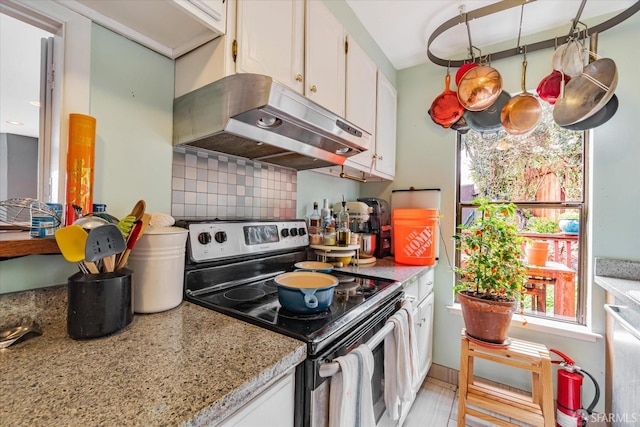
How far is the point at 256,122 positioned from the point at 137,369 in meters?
0.78

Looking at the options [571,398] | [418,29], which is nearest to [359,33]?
[418,29]

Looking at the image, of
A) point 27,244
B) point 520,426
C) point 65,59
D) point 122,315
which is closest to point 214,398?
→ point 122,315

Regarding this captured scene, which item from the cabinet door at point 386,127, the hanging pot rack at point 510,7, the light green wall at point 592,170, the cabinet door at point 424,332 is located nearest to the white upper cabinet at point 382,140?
the cabinet door at point 386,127

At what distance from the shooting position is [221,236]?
1.09 meters

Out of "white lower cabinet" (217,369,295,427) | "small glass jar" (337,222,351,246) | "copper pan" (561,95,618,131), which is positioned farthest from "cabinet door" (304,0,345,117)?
"copper pan" (561,95,618,131)

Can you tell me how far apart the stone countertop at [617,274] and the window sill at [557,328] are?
0.34 metres

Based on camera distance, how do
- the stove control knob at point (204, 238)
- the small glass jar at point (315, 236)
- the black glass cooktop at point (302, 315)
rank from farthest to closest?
1. the small glass jar at point (315, 236)
2. the stove control knob at point (204, 238)
3. the black glass cooktop at point (302, 315)

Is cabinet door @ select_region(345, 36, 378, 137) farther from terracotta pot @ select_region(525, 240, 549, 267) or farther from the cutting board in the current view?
terracotta pot @ select_region(525, 240, 549, 267)

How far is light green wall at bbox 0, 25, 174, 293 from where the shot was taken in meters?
0.86

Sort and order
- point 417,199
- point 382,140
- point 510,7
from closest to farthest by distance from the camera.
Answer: point 510,7 → point 382,140 → point 417,199

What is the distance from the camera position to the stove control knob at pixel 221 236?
107 centimetres

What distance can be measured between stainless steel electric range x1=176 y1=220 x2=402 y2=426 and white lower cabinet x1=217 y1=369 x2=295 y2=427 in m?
0.03

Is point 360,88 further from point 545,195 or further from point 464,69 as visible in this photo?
point 545,195

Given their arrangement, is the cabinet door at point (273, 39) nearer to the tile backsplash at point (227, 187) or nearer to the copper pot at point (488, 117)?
the tile backsplash at point (227, 187)
